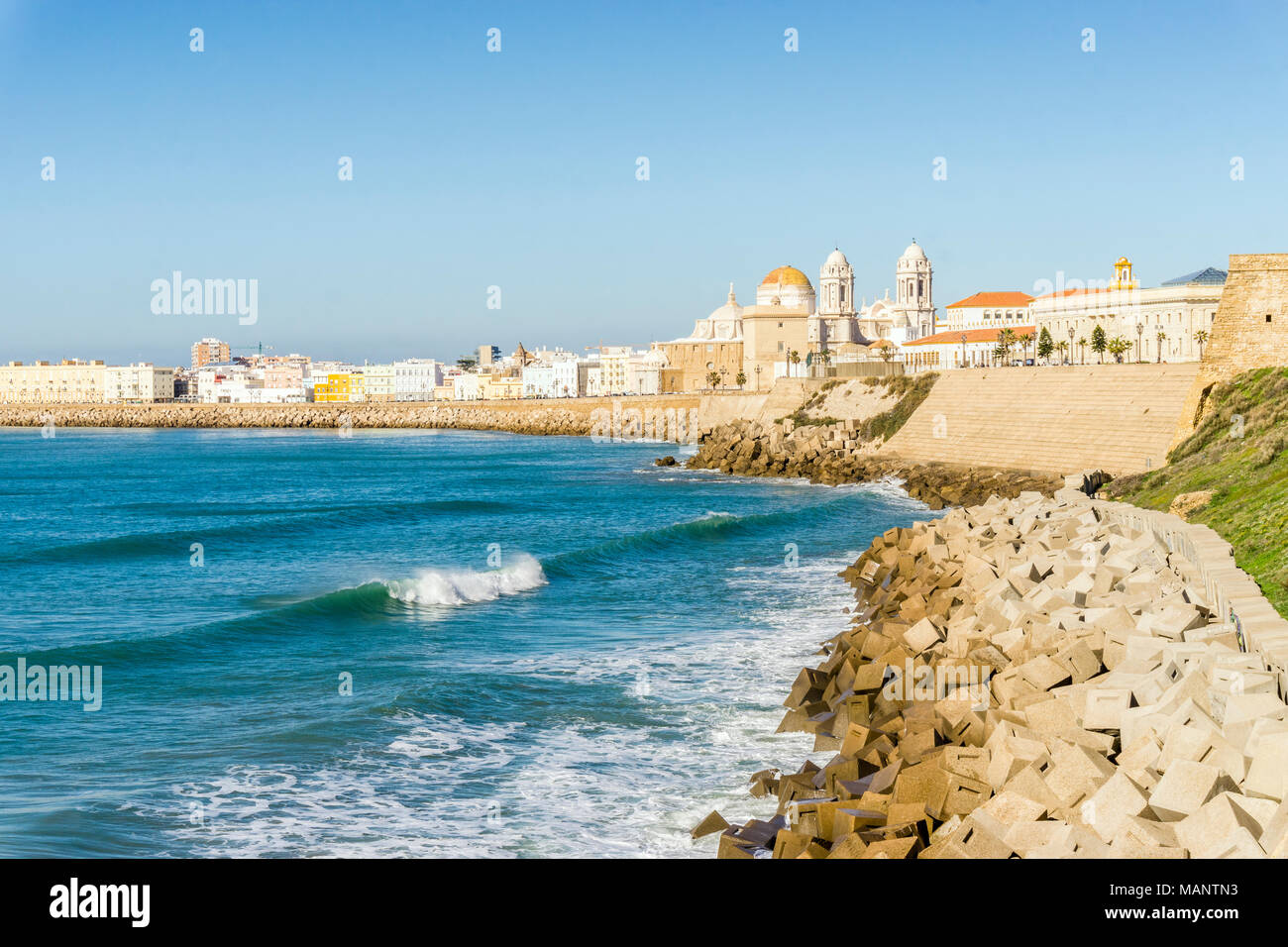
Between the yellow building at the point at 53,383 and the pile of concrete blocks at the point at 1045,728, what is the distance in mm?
191016

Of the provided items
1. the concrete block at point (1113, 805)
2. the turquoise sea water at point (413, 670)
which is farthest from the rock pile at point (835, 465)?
the concrete block at point (1113, 805)

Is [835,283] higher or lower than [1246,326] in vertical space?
higher

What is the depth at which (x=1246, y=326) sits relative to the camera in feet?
89.4

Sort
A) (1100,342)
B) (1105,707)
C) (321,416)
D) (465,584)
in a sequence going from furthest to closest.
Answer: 1. (321,416)
2. (1100,342)
3. (465,584)
4. (1105,707)

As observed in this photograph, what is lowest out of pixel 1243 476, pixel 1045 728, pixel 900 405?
pixel 1045 728

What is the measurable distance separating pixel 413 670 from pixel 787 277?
97739 millimetres

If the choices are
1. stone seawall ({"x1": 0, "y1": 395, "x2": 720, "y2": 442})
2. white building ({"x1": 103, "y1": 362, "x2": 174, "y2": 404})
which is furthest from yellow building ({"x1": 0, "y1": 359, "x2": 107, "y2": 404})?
stone seawall ({"x1": 0, "y1": 395, "x2": 720, "y2": 442})

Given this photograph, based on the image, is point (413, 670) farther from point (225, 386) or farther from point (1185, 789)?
point (225, 386)

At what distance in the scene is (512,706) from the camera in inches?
496

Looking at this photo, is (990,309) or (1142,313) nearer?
(1142,313)

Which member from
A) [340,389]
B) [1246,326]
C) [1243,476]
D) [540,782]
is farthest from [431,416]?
[540,782]
